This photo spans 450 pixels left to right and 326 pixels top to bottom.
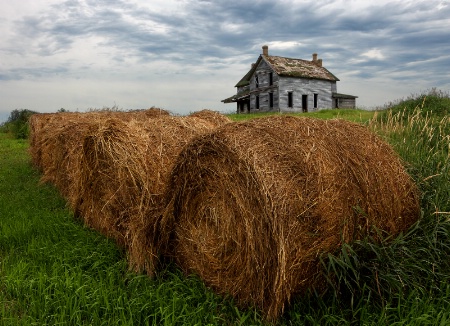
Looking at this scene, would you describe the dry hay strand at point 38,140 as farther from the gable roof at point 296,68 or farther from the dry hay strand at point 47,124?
the gable roof at point 296,68

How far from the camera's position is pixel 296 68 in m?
40.5

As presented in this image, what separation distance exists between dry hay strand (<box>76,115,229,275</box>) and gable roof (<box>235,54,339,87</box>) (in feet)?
107

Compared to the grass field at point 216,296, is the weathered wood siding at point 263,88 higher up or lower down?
higher up

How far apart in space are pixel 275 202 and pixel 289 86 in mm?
36072

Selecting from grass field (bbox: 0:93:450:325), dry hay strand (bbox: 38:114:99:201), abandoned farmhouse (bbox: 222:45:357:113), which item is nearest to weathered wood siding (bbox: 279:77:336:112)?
abandoned farmhouse (bbox: 222:45:357:113)

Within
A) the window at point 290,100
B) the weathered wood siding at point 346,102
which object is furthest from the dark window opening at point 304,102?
the weathered wood siding at point 346,102

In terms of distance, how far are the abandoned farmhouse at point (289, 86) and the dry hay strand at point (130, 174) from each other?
30919 mm

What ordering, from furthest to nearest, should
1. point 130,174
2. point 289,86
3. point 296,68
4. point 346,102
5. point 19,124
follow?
point 346,102 → point 296,68 → point 289,86 → point 19,124 → point 130,174

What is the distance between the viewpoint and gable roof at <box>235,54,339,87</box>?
128 feet

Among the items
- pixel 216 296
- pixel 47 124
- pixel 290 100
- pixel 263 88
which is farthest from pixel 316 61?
pixel 216 296

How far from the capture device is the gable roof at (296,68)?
38875mm

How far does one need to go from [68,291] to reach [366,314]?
2.91 metres

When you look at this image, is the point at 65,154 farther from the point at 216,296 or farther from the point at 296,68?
the point at 296,68

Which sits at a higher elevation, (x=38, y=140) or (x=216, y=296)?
(x=38, y=140)
